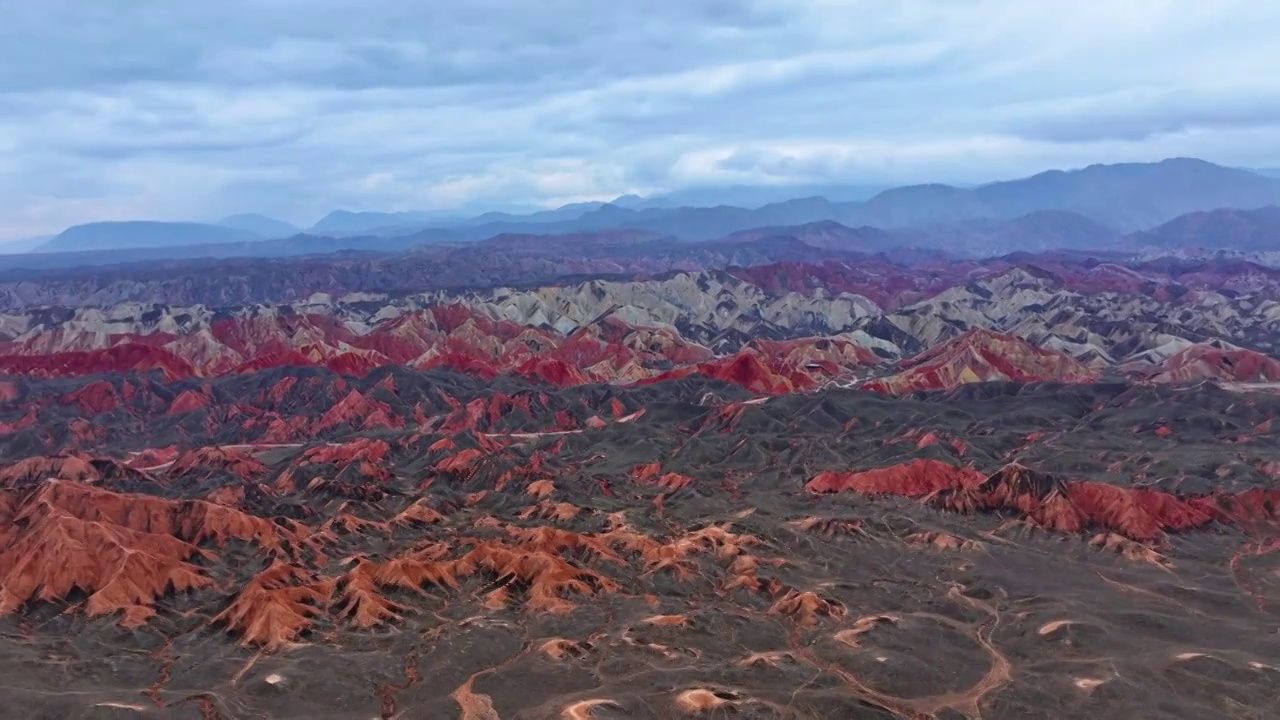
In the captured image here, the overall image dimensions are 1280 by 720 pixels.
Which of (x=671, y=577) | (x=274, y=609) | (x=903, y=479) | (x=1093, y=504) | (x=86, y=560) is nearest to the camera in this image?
(x=274, y=609)

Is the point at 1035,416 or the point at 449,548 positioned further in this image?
the point at 1035,416

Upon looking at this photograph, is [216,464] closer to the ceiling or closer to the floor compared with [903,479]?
closer to the ceiling

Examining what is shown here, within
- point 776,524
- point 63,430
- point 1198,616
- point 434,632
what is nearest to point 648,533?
point 776,524

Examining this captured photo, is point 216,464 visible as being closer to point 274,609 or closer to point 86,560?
point 86,560

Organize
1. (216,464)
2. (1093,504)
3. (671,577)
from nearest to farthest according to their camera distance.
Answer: (671,577), (1093,504), (216,464)

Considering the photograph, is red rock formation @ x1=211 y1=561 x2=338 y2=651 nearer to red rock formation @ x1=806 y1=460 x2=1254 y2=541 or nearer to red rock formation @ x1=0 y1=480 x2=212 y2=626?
red rock formation @ x1=0 y1=480 x2=212 y2=626

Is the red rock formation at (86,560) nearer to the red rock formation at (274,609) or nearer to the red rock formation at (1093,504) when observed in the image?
the red rock formation at (274,609)

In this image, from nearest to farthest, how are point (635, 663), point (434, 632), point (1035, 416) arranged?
point (635, 663) → point (434, 632) → point (1035, 416)

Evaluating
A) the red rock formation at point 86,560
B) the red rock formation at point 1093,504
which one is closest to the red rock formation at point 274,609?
the red rock formation at point 86,560

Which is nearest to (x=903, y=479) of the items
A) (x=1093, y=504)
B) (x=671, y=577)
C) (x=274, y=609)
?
(x=1093, y=504)

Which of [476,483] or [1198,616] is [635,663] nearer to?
[1198,616]

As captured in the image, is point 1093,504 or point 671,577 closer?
point 671,577
